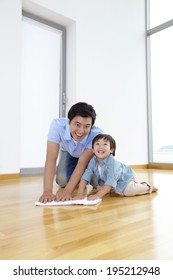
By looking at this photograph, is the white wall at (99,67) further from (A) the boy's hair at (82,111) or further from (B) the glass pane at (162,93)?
(A) the boy's hair at (82,111)

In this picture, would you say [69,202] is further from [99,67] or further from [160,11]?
[160,11]

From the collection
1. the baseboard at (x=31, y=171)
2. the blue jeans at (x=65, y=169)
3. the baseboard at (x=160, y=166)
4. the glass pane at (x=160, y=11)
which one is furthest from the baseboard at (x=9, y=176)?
the glass pane at (x=160, y=11)

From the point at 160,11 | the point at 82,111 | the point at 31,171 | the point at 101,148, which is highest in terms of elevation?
A: the point at 160,11

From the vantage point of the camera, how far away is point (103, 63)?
329 centimetres

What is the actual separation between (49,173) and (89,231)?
1.92 feet

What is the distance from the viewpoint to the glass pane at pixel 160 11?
143 inches

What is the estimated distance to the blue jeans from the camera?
182 centimetres

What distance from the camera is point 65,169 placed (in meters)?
1.83

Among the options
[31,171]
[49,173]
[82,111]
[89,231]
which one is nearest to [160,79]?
[31,171]

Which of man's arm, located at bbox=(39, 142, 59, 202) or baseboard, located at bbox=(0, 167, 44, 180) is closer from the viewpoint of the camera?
man's arm, located at bbox=(39, 142, 59, 202)

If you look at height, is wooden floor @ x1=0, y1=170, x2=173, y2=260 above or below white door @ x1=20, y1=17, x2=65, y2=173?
below

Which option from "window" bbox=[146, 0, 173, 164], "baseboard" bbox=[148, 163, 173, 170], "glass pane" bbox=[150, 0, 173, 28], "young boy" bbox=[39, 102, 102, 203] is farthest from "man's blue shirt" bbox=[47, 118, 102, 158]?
"glass pane" bbox=[150, 0, 173, 28]

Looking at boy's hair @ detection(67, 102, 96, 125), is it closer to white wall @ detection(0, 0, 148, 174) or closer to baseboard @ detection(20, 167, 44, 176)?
white wall @ detection(0, 0, 148, 174)

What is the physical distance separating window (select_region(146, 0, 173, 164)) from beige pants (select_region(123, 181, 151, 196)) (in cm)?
216
